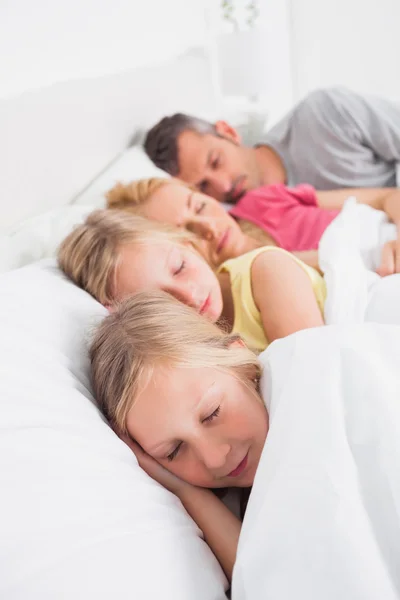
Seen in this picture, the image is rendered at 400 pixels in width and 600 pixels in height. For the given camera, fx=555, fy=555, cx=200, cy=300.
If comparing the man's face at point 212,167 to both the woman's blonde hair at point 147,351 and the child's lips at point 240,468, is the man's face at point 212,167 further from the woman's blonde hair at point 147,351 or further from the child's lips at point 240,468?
the child's lips at point 240,468

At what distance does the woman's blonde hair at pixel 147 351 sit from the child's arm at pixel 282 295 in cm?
13

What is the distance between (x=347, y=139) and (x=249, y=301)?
0.86 metres

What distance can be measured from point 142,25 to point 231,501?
1900 millimetres

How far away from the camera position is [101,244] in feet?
3.29

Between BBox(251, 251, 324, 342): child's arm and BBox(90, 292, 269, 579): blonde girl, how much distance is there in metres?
0.18

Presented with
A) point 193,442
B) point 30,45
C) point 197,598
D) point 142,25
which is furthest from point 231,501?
point 142,25

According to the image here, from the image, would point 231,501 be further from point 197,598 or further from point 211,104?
point 211,104

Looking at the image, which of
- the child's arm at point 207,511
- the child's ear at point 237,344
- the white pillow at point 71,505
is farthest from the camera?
the child's ear at point 237,344

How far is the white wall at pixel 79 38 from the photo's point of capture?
1.28m

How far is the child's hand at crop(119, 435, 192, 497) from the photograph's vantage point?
0.70 m

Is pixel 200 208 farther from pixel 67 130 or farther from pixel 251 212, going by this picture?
pixel 67 130

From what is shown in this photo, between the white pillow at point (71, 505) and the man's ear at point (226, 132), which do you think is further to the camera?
the man's ear at point (226, 132)

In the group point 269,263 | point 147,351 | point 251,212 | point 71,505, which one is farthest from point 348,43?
point 71,505

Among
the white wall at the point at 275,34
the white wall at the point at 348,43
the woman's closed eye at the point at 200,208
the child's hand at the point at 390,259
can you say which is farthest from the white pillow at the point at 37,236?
the white wall at the point at 348,43
